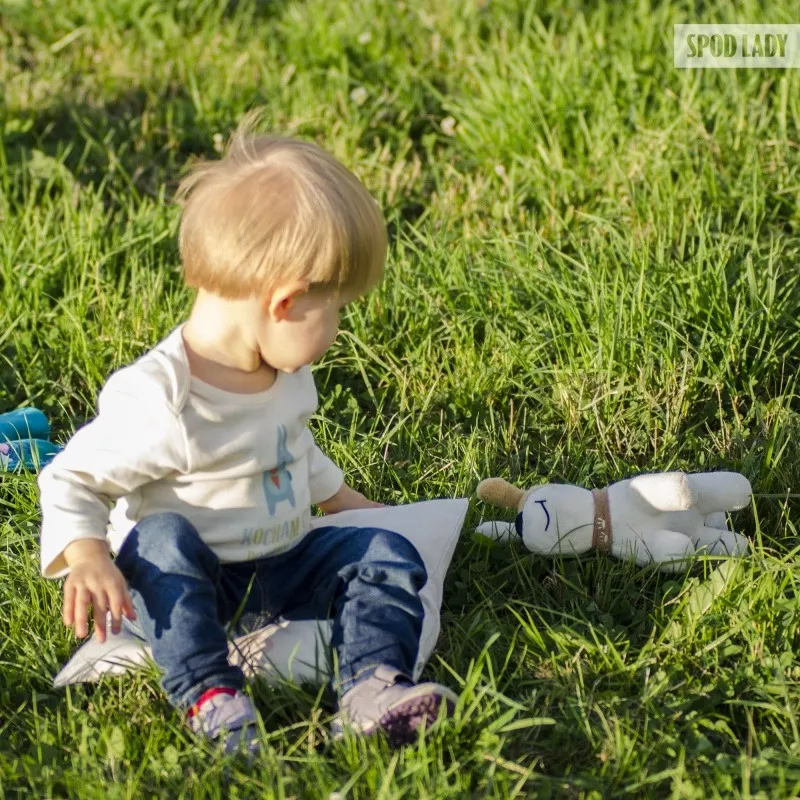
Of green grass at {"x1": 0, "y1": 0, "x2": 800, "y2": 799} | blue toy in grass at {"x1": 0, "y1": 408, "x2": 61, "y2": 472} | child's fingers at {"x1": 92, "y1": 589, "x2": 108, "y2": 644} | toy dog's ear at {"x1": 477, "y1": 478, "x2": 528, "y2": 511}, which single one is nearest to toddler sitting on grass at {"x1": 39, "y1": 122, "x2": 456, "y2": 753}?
child's fingers at {"x1": 92, "y1": 589, "x2": 108, "y2": 644}

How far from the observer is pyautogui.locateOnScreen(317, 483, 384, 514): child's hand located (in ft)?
8.89

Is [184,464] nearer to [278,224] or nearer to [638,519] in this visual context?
[278,224]

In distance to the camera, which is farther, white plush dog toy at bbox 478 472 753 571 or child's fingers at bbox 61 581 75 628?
white plush dog toy at bbox 478 472 753 571

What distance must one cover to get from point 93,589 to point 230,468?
36cm

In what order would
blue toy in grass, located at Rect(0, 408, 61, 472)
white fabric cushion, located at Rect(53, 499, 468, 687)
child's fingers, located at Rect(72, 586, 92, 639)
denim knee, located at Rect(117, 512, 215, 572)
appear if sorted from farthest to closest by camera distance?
blue toy in grass, located at Rect(0, 408, 61, 472) → white fabric cushion, located at Rect(53, 499, 468, 687) → denim knee, located at Rect(117, 512, 215, 572) → child's fingers, located at Rect(72, 586, 92, 639)

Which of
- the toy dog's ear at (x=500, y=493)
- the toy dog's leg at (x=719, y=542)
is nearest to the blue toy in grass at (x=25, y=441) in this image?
the toy dog's ear at (x=500, y=493)

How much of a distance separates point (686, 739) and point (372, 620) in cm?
64

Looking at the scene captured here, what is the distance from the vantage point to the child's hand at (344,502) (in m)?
2.71

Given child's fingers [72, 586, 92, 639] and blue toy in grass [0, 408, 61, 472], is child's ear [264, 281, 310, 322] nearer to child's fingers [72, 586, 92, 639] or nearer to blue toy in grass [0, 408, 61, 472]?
child's fingers [72, 586, 92, 639]

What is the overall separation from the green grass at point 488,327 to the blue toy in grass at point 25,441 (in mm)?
92

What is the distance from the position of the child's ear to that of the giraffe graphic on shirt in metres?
0.25

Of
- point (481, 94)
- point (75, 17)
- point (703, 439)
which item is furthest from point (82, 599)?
point (75, 17)

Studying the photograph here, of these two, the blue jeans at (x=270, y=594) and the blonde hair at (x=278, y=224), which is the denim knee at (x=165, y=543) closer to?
the blue jeans at (x=270, y=594)

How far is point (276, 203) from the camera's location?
2.19m
